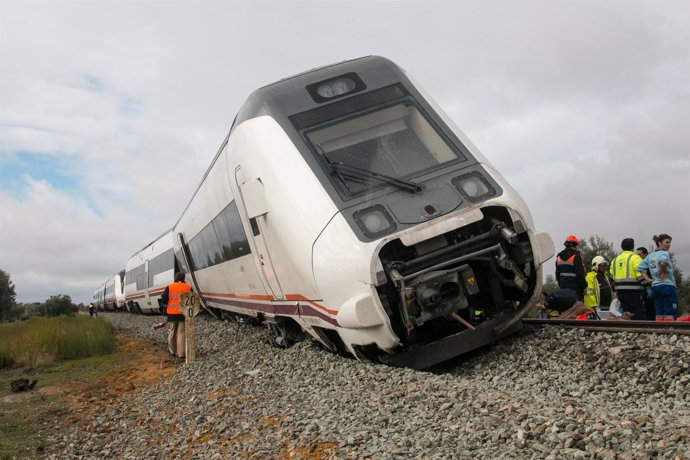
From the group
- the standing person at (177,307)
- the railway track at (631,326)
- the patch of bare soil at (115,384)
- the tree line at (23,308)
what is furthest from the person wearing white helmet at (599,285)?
the tree line at (23,308)

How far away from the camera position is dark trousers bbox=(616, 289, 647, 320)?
9.04m

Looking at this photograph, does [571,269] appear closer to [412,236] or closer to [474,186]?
[474,186]

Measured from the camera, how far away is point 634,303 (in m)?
9.12

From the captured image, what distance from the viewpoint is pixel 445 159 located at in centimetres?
662

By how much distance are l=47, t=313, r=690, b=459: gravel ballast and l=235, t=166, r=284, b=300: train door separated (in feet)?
3.19

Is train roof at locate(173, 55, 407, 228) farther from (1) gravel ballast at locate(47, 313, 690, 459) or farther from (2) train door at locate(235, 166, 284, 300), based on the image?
(1) gravel ballast at locate(47, 313, 690, 459)

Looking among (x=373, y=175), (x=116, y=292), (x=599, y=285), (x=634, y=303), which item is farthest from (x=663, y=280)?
(x=116, y=292)

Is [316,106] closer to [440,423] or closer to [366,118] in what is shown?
[366,118]

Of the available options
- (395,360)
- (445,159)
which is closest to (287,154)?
(445,159)

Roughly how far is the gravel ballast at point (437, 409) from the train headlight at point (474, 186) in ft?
5.13

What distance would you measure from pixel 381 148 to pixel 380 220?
1.22m

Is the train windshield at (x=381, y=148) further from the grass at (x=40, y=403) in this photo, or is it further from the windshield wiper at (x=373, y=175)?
the grass at (x=40, y=403)

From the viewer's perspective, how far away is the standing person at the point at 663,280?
8406 mm

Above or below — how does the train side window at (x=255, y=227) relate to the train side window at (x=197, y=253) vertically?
below
